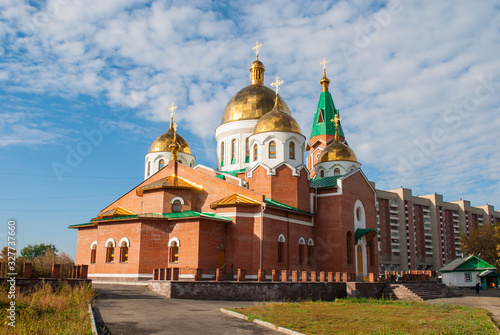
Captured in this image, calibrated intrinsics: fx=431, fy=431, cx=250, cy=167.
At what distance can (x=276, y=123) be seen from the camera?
2673cm

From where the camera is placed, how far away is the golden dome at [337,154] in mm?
30480

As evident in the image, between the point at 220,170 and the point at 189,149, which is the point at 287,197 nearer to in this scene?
the point at 220,170

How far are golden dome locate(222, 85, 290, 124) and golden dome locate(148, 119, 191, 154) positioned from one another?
3539 millimetres

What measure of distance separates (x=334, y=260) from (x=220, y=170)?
34.3ft

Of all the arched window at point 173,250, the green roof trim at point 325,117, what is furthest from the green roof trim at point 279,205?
the green roof trim at point 325,117

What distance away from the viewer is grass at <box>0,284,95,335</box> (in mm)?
8016

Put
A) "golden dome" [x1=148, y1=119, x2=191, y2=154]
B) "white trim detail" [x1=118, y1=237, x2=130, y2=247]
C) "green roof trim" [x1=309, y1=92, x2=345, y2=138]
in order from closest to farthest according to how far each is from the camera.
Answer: "white trim detail" [x1=118, y1=237, x2=130, y2=247] → "golden dome" [x1=148, y1=119, x2=191, y2=154] → "green roof trim" [x1=309, y1=92, x2=345, y2=138]

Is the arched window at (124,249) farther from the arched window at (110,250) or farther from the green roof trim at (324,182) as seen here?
the green roof trim at (324,182)

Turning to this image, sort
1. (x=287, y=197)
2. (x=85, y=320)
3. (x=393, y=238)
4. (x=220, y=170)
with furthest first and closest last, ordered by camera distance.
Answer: (x=393, y=238)
(x=220, y=170)
(x=287, y=197)
(x=85, y=320)

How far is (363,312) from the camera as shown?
13.3 m

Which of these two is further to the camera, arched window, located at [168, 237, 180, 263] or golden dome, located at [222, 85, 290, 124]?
golden dome, located at [222, 85, 290, 124]

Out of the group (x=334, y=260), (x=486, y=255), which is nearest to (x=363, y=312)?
(x=334, y=260)

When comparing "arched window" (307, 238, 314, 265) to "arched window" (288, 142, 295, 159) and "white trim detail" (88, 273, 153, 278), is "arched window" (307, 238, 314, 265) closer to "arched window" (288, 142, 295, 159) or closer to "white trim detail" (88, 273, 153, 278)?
"arched window" (288, 142, 295, 159)

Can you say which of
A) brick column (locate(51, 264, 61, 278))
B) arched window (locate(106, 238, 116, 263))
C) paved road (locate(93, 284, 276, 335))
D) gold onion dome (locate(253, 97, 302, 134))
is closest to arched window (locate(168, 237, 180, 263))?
arched window (locate(106, 238, 116, 263))
